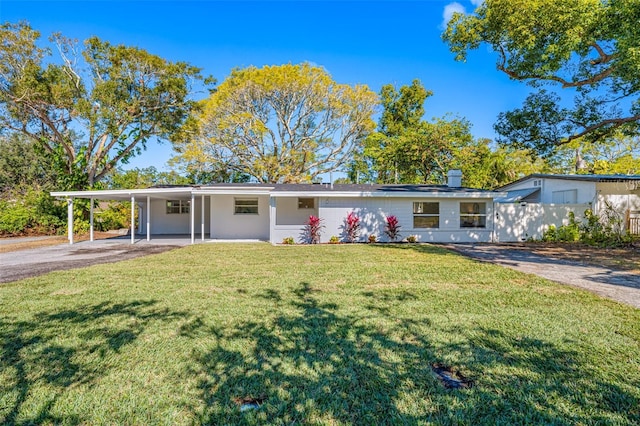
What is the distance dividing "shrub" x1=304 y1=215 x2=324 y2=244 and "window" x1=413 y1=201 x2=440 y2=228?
14.1 feet

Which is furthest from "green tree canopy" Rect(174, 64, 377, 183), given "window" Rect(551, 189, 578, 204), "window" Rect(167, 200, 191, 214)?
"window" Rect(551, 189, 578, 204)

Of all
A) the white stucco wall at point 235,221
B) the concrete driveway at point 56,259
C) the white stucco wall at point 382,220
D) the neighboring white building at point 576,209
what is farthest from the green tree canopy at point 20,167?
the neighboring white building at point 576,209

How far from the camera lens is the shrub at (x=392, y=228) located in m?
14.3

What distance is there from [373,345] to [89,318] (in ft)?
12.0

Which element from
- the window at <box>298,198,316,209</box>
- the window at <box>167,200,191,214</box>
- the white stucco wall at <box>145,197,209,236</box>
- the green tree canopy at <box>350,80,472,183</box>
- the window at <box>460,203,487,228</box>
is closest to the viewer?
the window at <box>460,203,487,228</box>

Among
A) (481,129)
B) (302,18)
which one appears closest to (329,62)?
(302,18)

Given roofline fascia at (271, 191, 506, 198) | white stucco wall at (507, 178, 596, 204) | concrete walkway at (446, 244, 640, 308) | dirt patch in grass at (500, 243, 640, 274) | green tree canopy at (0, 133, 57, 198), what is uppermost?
green tree canopy at (0, 133, 57, 198)

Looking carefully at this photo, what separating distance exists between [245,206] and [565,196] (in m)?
15.8

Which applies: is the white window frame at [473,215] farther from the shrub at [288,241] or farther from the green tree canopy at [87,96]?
the green tree canopy at [87,96]

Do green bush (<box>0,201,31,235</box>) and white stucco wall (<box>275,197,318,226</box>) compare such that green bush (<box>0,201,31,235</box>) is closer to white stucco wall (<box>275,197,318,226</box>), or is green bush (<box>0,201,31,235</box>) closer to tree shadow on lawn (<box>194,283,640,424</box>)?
white stucco wall (<box>275,197,318,226</box>)

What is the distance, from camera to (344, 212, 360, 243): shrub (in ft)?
46.7

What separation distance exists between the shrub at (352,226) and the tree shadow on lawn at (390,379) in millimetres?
10222

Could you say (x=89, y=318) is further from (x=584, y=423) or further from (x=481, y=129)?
(x=481, y=129)

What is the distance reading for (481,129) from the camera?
25.9 metres
